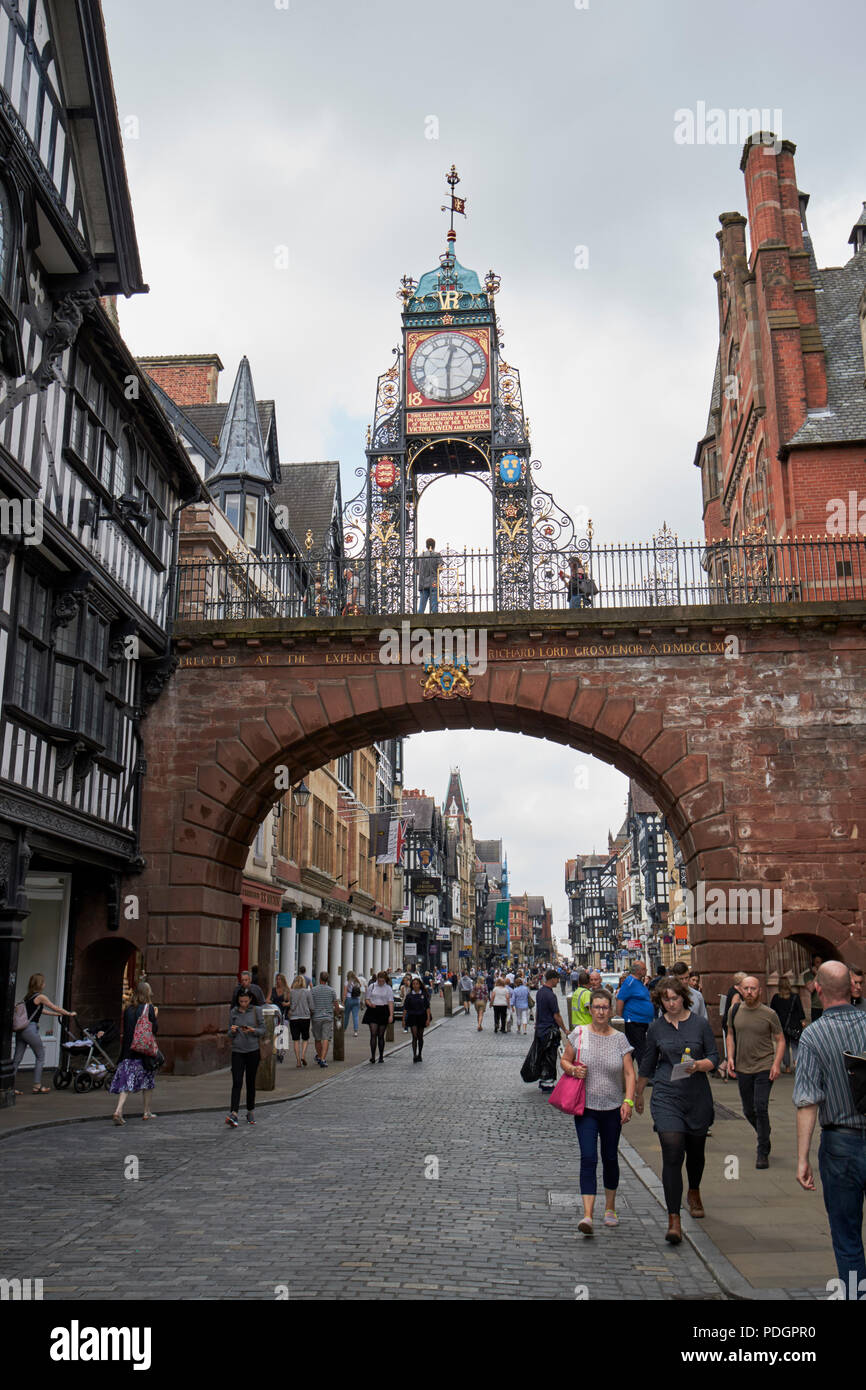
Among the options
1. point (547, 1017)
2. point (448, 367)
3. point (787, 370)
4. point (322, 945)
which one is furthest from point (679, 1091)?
point (322, 945)

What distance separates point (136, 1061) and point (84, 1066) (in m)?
3.98

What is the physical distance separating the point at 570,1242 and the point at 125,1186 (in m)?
3.69

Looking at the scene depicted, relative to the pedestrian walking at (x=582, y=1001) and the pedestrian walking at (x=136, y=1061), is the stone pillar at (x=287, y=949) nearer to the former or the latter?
the pedestrian walking at (x=582, y=1001)

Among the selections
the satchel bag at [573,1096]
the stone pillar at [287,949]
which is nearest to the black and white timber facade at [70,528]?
the satchel bag at [573,1096]

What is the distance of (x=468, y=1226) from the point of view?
7.52 meters

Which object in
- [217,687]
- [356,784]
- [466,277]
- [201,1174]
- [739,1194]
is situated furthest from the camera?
[356,784]

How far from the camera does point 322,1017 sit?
20656 millimetres

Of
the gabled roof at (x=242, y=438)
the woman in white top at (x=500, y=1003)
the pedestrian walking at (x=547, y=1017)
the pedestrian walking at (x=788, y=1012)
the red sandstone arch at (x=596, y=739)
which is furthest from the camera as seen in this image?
the woman in white top at (x=500, y=1003)

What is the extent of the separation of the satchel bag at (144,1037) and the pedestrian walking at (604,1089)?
6389 millimetres

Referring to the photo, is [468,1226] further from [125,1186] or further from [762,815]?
[762,815]

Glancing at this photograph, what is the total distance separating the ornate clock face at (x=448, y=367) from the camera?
22906 mm

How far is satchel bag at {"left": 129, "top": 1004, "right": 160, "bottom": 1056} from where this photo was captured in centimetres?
1264
